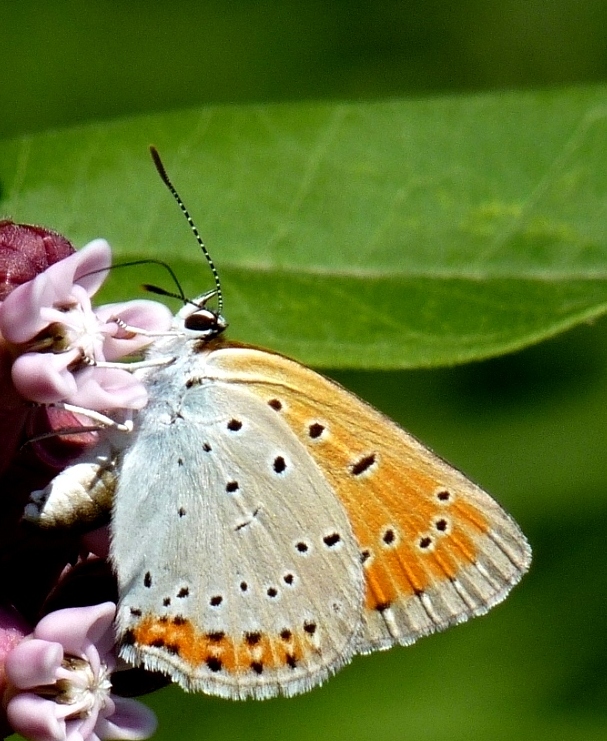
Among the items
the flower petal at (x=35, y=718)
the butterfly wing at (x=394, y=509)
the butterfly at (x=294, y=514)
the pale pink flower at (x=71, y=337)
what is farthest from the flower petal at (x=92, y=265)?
the flower petal at (x=35, y=718)

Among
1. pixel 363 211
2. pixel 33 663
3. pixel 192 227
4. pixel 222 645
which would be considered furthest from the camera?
pixel 363 211

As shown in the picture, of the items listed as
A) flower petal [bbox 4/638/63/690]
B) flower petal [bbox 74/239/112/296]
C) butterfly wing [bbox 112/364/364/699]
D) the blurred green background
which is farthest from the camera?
the blurred green background

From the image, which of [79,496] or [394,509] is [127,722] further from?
[394,509]

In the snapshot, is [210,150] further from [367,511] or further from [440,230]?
[367,511]

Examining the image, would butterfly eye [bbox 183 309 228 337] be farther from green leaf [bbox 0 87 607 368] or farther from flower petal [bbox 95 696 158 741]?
flower petal [bbox 95 696 158 741]

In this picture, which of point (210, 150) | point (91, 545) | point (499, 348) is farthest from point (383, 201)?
point (91, 545)

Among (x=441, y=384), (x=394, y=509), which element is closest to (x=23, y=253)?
(x=394, y=509)

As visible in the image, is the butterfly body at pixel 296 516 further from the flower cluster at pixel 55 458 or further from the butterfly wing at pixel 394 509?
the flower cluster at pixel 55 458

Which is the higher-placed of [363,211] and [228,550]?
[363,211]

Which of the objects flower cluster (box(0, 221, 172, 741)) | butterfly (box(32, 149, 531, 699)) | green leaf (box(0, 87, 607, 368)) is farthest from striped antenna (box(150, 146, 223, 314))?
flower cluster (box(0, 221, 172, 741))
